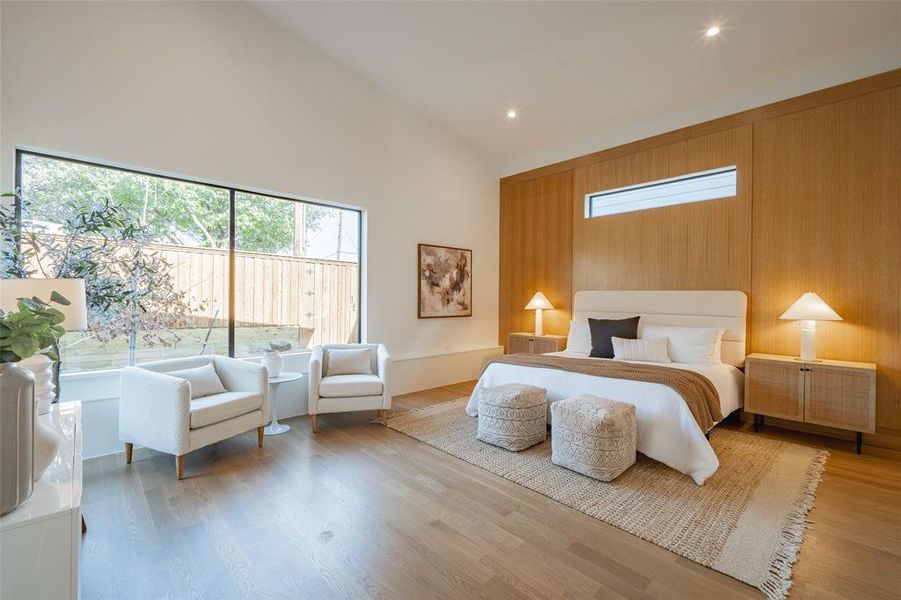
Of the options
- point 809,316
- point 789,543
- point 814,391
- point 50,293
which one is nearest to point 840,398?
point 814,391

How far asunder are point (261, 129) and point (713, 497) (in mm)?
4790

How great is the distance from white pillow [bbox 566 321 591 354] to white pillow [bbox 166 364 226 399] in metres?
3.76

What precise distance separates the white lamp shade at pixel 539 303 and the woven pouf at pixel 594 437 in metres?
2.76

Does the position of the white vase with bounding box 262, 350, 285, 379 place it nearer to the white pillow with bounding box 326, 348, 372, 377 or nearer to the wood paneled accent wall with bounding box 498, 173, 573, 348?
the white pillow with bounding box 326, 348, 372, 377

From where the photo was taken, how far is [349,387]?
12.2 feet

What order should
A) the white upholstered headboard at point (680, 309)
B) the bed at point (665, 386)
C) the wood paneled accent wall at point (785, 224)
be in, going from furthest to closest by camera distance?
the white upholstered headboard at point (680, 309) → the wood paneled accent wall at point (785, 224) → the bed at point (665, 386)

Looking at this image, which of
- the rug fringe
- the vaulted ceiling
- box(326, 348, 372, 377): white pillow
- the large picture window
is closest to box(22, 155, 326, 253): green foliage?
the large picture window

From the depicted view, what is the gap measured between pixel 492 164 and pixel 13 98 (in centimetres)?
526

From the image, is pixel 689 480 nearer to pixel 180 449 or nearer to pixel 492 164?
pixel 180 449

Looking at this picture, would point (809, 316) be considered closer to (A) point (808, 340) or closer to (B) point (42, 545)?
(A) point (808, 340)

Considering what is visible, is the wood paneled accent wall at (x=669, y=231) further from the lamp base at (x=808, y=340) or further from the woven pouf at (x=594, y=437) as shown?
the woven pouf at (x=594, y=437)

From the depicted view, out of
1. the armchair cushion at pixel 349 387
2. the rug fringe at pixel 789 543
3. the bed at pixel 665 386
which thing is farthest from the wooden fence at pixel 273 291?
the rug fringe at pixel 789 543

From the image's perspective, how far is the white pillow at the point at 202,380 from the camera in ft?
10.2

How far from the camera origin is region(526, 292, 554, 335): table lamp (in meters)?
5.61
